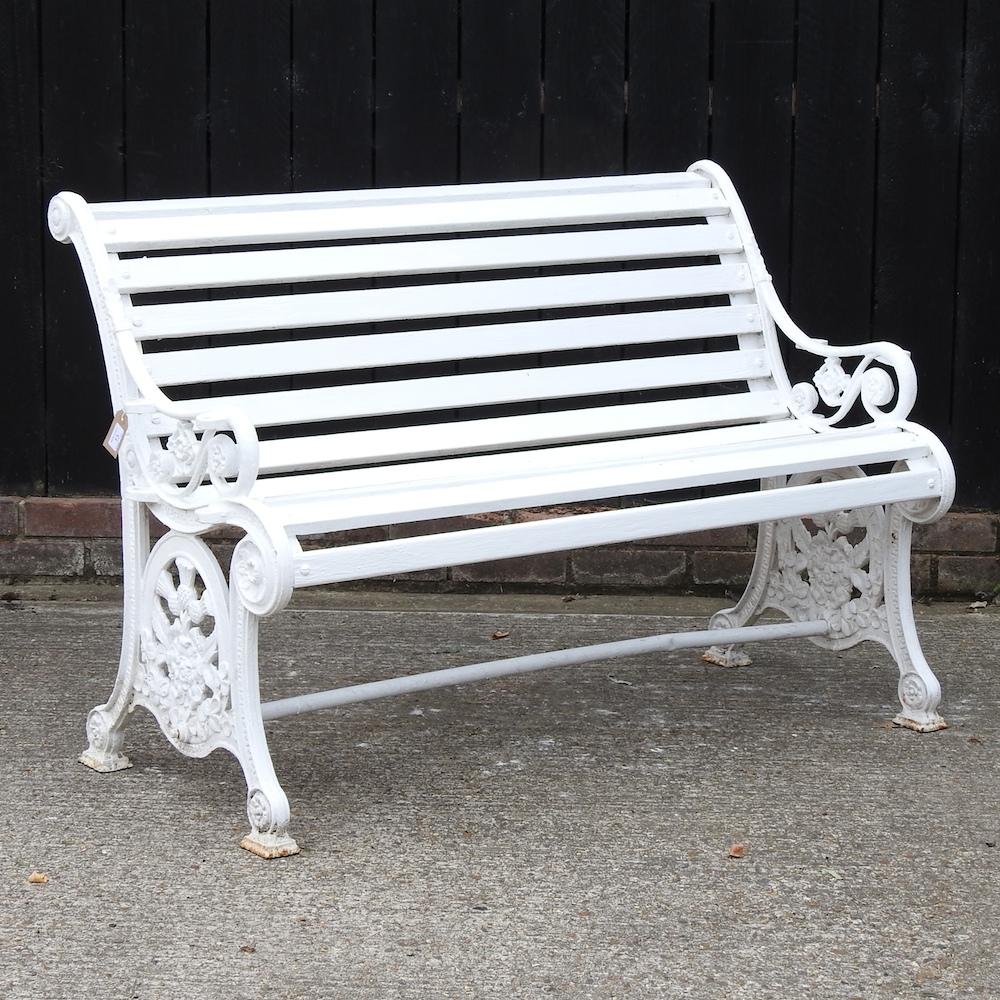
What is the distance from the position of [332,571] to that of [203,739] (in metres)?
0.49

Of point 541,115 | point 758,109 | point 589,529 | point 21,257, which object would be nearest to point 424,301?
point 589,529

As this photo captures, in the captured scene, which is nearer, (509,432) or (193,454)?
(193,454)

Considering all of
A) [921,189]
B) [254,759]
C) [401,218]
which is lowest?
[254,759]

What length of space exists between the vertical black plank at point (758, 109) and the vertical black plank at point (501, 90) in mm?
508

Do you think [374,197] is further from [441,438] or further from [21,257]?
[21,257]

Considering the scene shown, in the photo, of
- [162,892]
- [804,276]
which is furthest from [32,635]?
[804,276]

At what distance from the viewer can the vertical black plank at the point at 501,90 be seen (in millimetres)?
4176

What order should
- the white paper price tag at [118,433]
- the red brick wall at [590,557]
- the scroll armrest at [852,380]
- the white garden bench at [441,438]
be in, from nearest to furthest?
the white garden bench at [441,438], the white paper price tag at [118,433], the scroll armrest at [852,380], the red brick wall at [590,557]

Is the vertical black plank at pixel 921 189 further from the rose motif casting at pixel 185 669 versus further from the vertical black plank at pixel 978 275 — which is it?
the rose motif casting at pixel 185 669

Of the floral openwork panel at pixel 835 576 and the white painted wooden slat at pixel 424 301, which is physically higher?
the white painted wooden slat at pixel 424 301

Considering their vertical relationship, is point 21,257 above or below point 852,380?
above

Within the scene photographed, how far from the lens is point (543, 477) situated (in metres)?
2.91

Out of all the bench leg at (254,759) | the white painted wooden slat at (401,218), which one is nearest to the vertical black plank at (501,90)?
the white painted wooden slat at (401,218)

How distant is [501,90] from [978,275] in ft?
4.73
